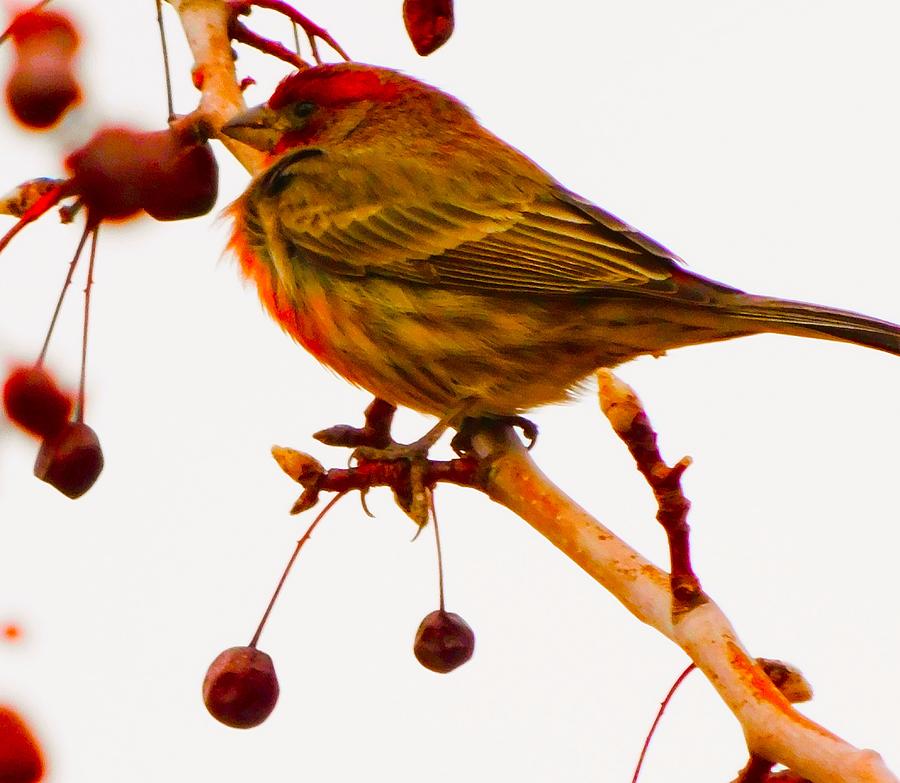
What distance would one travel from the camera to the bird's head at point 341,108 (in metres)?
5.24

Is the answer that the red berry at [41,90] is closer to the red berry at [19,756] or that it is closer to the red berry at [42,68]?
the red berry at [42,68]

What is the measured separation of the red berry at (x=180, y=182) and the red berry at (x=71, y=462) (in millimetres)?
711

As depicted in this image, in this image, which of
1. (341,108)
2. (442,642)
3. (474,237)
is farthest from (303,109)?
(442,642)

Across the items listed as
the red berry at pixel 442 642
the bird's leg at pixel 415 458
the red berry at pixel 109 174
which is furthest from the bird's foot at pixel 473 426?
the red berry at pixel 109 174

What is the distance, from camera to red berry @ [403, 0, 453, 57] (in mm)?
3916

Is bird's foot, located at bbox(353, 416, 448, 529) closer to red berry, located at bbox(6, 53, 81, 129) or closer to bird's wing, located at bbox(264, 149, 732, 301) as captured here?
bird's wing, located at bbox(264, 149, 732, 301)

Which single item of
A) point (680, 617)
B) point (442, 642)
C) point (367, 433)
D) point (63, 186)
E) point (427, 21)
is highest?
point (427, 21)

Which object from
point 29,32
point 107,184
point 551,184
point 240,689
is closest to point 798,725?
point 240,689

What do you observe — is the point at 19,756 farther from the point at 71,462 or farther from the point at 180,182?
the point at 180,182

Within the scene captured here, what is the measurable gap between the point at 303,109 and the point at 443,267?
1.06 meters

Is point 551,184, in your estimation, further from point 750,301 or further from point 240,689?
point 240,689

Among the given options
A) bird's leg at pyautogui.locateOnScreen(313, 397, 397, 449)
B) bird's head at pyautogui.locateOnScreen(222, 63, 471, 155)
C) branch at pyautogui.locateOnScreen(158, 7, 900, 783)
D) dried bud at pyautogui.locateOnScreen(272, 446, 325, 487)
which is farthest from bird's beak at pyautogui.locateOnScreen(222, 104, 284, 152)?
dried bud at pyautogui.locateOnScreen(272, 446, 325, 487)

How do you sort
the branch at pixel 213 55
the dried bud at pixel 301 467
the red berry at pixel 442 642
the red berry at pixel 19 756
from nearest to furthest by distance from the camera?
the red berry at pixel 19 756 → the dried bud at pixel 301 467 → the red berry at pixel 442 642 → the branch at pixel 213 55

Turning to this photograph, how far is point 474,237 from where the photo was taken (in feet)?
15.5
